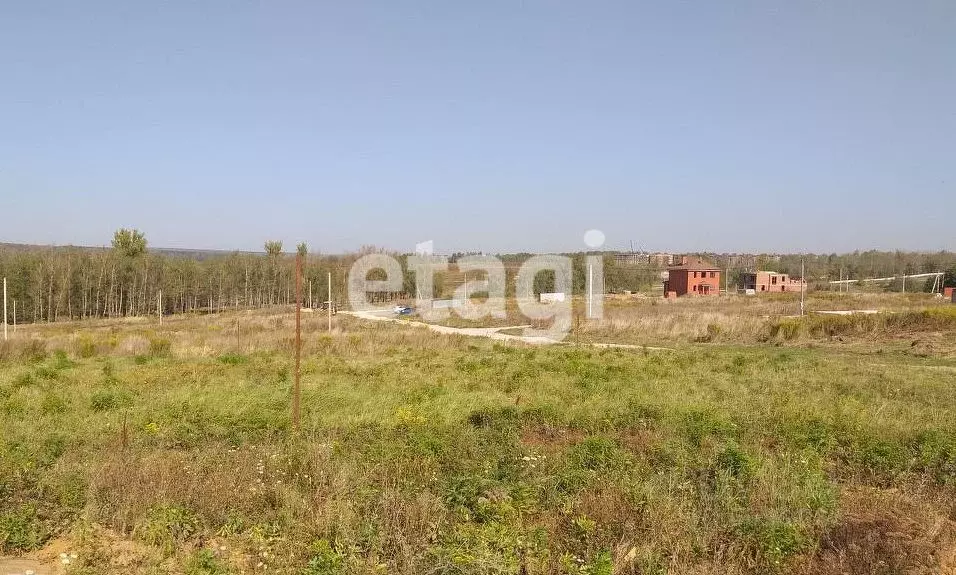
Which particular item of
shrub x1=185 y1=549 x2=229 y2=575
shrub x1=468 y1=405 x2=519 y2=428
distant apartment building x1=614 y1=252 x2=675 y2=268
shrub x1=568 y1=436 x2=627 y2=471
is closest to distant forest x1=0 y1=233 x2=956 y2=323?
distant apartment building x1=614 y1=252 x2=675 y2=268

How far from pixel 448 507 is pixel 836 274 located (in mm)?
84292

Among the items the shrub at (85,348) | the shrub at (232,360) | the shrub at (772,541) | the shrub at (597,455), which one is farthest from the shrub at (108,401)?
the shrub at (85,348)

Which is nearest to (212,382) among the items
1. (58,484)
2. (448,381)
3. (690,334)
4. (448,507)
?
(448,381)

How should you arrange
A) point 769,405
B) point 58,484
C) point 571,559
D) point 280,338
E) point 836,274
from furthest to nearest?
point 836,274, point 280,338, point 769,405, point 58,484, point 571,559

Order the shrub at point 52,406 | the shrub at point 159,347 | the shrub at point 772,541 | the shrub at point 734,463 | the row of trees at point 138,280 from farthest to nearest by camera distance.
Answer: the row of trees at point 138,280
the shrub at point 159,347
the shrub at point 52,406
the shrub at point 734,463
the shrub at point 772,541

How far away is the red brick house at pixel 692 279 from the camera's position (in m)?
52.2

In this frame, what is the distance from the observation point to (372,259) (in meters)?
45.9

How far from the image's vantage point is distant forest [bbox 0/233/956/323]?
130 feet

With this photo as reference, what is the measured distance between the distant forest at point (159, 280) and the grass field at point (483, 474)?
25359 mm

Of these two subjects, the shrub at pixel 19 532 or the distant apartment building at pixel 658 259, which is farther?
the distant apartment building at pixel 658 259

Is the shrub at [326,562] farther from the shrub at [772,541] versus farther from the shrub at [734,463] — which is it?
the shrub at [734,463]

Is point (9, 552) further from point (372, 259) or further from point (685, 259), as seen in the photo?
point (685, 259)

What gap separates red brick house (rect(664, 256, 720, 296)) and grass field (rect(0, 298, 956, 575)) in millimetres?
42367

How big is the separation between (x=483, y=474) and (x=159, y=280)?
48186 mm
